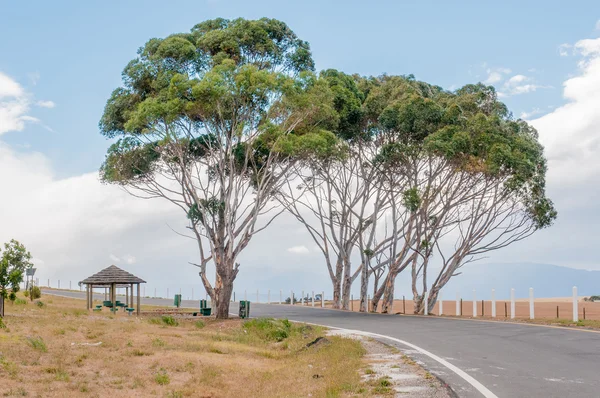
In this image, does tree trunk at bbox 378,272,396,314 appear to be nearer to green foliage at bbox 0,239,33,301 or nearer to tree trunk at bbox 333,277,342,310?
tree trunk at bbox 333,277,342,310

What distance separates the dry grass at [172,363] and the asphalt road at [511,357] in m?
1.74

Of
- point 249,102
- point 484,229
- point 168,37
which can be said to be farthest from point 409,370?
point 484,229

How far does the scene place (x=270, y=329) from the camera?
1016 inches

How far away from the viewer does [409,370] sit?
1249 centimetres

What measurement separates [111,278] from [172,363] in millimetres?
25310

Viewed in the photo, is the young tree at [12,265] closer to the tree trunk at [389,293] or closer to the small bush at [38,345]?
the small bush at [38,345]

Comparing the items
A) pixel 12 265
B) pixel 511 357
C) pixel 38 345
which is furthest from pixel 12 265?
pixel 511 357

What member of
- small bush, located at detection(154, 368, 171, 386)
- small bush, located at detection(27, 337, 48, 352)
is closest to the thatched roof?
small bush, located at detection(27, 337, 48, 352)

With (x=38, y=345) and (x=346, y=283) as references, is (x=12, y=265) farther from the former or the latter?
(x=346, y=283)

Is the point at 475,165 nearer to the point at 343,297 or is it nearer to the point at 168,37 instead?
the point at 343,297

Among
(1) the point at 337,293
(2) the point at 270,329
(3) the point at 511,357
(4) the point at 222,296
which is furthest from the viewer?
(1) the point at 337,293

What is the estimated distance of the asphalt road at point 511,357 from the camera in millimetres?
10195

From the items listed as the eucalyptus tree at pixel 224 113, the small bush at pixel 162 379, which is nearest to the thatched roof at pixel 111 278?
the eucalyptus tree at pixel 224 113

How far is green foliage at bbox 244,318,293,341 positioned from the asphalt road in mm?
3774
